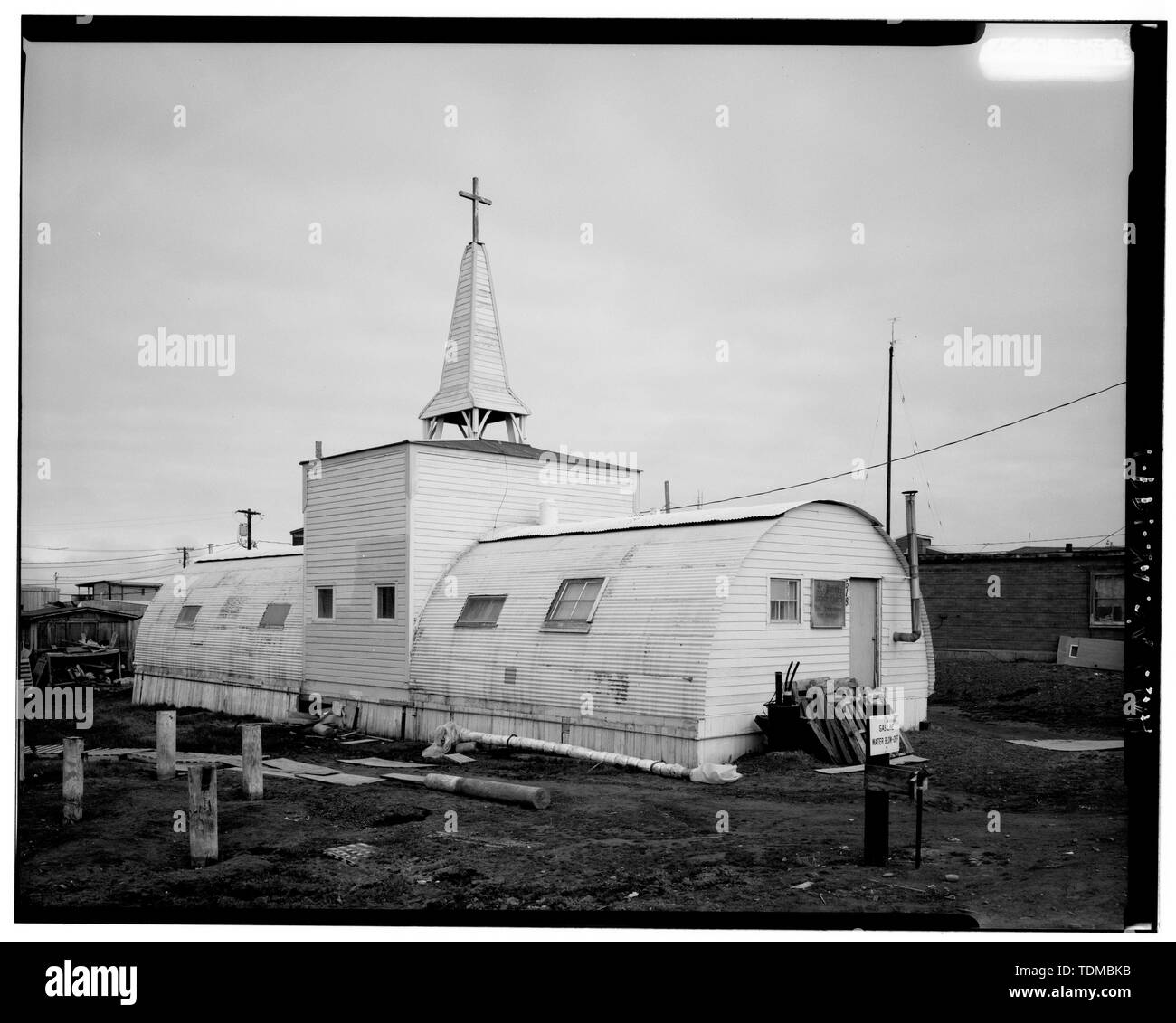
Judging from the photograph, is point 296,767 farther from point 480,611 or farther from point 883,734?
point 883,734

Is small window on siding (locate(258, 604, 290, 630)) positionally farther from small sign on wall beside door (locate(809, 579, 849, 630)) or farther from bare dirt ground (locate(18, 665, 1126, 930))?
small sign on wall beside door (locate(809, 579, 849, 630))

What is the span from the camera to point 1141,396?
21.0 ft

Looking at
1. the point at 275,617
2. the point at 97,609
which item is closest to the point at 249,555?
the point at 275,617

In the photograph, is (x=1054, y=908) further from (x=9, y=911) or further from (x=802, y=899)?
(x=9, y=911)

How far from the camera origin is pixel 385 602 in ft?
62.8

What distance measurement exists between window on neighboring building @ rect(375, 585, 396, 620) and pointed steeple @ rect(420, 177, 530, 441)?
4.40 metres

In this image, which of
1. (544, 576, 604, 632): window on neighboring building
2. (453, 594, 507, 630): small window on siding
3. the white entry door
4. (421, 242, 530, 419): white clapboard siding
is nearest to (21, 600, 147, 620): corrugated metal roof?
(421, 242, 530, 419): white clapboard siding

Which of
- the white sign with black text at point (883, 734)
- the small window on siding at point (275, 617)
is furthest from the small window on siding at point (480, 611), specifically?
the white sign with black text at point (883, 734)

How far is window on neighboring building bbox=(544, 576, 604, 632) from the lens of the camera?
52.1ft

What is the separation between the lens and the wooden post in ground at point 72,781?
34.9ft

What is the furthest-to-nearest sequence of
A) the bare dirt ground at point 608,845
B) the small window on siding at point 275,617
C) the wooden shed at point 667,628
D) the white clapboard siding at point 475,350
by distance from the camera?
the small window on siding at point 275,617, the white clapboard siding at point 475,350, the wooden shed at point 667,628, the bare dirt ground at point 608,845

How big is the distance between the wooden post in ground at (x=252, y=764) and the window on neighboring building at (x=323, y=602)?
8.35 m

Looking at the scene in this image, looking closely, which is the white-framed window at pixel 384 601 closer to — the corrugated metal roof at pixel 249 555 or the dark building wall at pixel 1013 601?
the corrugated metal roof at pixel 249 555
